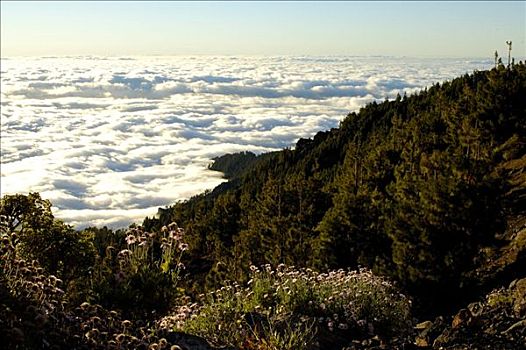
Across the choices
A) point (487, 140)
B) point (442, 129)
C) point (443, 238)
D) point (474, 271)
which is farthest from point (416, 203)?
point (442, 129)

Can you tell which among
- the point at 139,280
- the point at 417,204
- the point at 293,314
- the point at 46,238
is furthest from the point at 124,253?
the point at 417,204

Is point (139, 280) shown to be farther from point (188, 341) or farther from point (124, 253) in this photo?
point (188, 341)

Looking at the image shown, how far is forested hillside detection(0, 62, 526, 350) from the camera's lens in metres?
6.36

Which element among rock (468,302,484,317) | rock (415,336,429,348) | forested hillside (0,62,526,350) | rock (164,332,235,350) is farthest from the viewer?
rock (468,302,484,317)

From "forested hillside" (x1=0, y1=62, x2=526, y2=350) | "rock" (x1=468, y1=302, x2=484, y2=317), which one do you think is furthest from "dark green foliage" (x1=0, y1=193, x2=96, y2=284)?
"rock" (x1=468, y1=302, x2=484, y2=317)

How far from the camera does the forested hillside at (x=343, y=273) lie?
636cm

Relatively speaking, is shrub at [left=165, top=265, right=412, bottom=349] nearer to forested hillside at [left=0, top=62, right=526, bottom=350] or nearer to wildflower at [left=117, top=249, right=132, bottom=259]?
forested hillside at [left=0, top=62, right=526, bottom=350]

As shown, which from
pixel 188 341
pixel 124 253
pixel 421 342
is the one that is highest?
pixel 124 253

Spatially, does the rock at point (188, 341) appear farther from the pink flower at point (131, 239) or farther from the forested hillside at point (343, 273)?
the pink flower at point (131, 239)

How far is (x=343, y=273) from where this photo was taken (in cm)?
1255

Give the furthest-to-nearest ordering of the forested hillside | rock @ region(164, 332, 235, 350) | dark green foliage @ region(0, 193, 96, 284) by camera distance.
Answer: dark green foliage @ region(0, 193, 96, 284) < rock @ region(164, 332, 235, 350) < the forested hillside

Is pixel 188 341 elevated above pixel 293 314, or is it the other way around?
pixel 188 341

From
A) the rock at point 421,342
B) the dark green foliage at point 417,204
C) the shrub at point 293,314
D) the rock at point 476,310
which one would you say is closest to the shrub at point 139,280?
the shrub at point 293,314

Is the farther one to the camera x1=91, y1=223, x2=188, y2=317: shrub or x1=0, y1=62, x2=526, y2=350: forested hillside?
x1=91, y1=223, x2=188, y2=317: shrub
